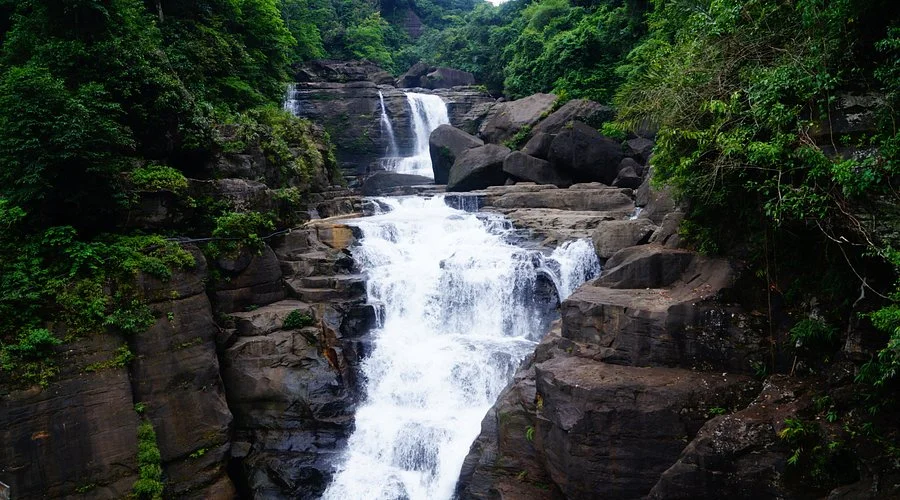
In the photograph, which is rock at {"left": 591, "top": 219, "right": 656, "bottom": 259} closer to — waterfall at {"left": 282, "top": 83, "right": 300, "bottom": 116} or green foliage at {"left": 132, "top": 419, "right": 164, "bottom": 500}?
green foliage at {"left": 132, "top": 419, "right": 164, "bottom": 500}

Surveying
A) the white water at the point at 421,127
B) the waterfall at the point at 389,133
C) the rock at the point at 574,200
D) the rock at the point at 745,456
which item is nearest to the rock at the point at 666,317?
the rock at the point at 745,456

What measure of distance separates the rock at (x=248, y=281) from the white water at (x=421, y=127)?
1431 cm

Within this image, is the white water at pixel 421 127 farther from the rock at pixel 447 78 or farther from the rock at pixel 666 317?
the rock at pixel 666 317

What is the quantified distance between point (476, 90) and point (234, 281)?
23.3m

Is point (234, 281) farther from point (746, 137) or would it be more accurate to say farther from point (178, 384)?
point (746, 137)

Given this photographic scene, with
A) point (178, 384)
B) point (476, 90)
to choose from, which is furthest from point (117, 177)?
point (476, 90)

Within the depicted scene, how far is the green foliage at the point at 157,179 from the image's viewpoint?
39.0ft

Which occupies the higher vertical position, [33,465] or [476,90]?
[476,90]

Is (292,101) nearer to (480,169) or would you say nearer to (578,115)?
(480,169)

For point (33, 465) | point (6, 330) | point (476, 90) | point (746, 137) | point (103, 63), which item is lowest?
point (33, 465)

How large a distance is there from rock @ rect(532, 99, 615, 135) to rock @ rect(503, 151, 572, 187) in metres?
1.65

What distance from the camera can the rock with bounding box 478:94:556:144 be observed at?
25172mm

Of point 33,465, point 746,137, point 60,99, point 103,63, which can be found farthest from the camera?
point 103,63

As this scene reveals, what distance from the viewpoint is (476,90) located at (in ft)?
108
